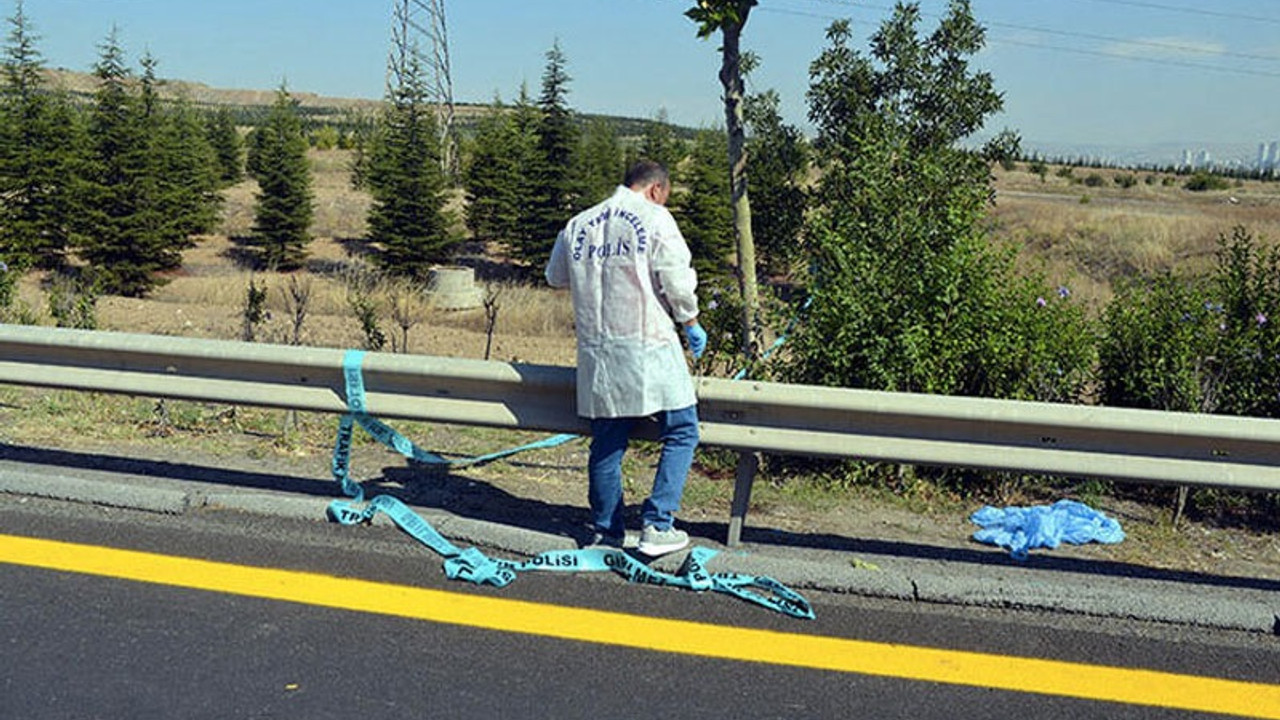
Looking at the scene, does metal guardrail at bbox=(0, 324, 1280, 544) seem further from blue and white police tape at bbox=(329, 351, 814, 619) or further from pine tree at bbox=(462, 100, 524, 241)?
pine tree at bbox=(462, 100, 524, 241)

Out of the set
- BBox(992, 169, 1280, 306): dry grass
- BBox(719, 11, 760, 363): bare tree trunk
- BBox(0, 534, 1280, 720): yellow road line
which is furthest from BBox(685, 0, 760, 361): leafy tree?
BBox(992, 169, 1280, 306): dry grass

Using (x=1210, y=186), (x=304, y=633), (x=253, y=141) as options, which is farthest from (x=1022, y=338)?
(x=1210, y=186)

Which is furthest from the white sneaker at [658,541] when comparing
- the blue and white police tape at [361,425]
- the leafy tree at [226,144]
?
the leafy tree at [226,144]

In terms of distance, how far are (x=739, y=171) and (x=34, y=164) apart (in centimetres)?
2711

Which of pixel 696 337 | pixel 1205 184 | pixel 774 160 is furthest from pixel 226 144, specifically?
pixel 1205 184

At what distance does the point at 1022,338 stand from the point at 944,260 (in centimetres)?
59

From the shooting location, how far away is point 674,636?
12.7 feet

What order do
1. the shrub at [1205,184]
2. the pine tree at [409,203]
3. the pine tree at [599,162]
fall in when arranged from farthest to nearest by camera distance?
the shrub at [1205,184] → the pine tree at [599,162] → the pine tree at [409,203]

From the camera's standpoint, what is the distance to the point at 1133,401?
648 centimetres

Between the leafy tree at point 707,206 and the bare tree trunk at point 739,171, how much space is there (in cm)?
2508

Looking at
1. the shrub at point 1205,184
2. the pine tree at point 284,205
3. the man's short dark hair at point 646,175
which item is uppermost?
the shrub at point 1205,184

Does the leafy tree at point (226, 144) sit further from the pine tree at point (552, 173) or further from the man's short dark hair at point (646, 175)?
the man's short dark hair at point (646, 175)

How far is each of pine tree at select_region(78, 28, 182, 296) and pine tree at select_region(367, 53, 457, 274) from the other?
18.1ft

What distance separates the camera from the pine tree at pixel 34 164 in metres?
29.0
